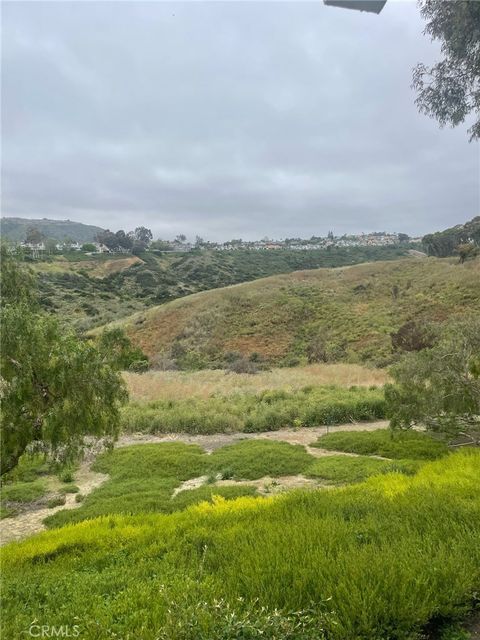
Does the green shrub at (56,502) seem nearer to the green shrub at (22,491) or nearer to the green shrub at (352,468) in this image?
the green shrub at (22,491)

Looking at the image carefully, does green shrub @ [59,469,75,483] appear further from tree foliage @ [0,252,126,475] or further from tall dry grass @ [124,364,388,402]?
tall dry grass @ [124,364,388,402]

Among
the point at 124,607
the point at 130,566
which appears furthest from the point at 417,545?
the point at 130,566

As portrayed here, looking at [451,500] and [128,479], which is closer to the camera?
[451,500]

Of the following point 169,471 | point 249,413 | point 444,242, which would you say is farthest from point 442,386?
point 444,242

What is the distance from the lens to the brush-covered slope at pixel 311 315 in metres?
35.7

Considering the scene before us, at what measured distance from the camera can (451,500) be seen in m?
5.08

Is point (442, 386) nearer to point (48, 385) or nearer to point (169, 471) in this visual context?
point (169, 471)

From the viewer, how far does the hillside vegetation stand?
2832 millimetres

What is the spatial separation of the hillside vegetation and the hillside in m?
43.7

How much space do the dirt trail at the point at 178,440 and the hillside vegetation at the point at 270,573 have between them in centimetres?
322

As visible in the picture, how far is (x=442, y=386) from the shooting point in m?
10.7

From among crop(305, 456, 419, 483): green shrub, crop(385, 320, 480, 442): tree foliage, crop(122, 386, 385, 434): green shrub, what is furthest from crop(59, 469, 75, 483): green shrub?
crop(385, 320, 480, 442): tree foliage

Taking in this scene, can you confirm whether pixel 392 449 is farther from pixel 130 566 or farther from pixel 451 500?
pixel 130 566

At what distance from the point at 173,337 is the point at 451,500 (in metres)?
38.3
